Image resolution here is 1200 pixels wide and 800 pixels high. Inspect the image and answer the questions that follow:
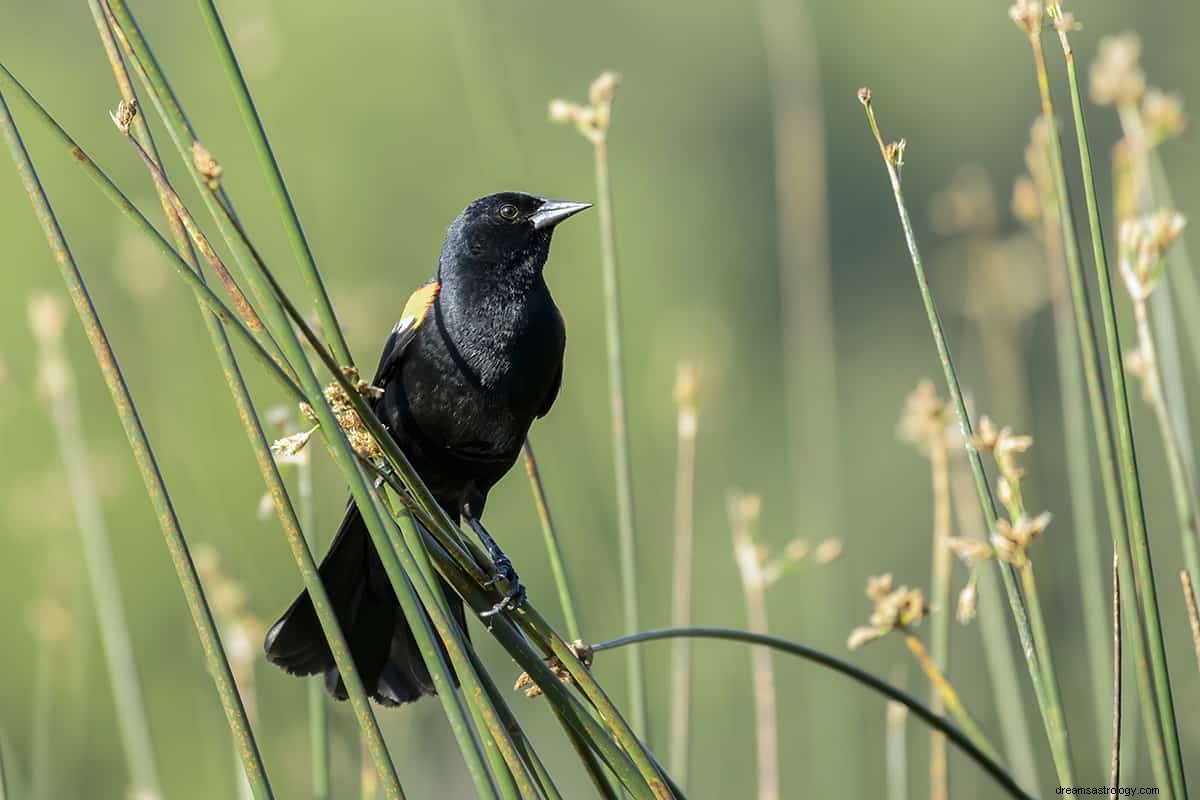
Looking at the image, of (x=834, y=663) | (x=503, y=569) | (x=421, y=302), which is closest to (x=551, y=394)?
(x=421, y=302)

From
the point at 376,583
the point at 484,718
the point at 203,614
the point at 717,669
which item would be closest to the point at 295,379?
the point at 203,614

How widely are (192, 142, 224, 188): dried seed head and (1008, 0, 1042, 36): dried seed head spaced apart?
38.4 inches

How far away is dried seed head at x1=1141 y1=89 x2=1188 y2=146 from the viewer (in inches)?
93.0

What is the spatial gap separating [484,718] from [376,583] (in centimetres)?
123

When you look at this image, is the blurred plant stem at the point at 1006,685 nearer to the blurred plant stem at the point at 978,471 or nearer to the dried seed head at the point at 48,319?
the blurred plant stem at the point at 978,471

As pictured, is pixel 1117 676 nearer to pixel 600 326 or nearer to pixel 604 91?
pixel 604 91

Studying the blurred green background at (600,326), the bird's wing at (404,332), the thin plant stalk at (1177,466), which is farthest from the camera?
the blurred green background at (600,326)

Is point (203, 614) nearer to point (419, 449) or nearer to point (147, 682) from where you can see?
point (419, 449)

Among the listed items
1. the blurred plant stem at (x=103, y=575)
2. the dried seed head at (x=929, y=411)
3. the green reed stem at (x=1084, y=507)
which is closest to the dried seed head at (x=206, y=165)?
the dried seed head at (x=929, y=411)

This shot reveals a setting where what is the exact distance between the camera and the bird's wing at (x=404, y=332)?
294 cm

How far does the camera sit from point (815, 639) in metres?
3.58

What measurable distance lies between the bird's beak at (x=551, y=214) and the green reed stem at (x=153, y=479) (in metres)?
1.59

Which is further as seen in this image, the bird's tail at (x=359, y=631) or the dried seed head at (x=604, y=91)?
the bird's tail at (x=359, y=631)

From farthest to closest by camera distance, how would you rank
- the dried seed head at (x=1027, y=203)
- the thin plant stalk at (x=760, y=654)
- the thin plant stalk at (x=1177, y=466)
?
1. the dried seed head at (x=1027, y=203)
2. the thin plant stalk at (x=760, y=654)
3. the thin plant stalk at (x=1177, y=466)
